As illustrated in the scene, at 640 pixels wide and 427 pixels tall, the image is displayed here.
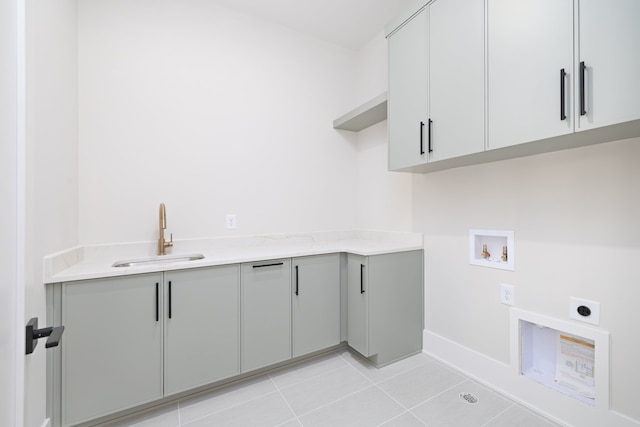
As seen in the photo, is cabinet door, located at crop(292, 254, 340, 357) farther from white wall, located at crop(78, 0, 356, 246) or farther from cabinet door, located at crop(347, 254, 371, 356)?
white wall, located at crop(78, 0, 356, 246)

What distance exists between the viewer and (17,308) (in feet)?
2.15

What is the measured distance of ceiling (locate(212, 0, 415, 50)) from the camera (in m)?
2.33

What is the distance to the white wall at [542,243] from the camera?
1342mm

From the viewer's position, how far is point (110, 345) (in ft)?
4.93

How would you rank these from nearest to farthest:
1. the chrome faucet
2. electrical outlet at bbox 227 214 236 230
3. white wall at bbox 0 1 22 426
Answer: white wall at bbox 0 1 22 426 < the chrome faucet < electrical outlet at bbox 227 214 236 230

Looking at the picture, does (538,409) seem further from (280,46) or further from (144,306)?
(280,46)

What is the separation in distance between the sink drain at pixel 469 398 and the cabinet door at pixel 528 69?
155 cm

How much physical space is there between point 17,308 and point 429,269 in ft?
7.68

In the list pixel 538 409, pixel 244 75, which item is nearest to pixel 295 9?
pixel 244 75

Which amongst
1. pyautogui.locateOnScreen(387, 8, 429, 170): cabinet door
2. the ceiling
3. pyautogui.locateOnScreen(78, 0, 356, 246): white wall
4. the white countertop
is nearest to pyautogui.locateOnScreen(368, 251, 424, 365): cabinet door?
the white countertop

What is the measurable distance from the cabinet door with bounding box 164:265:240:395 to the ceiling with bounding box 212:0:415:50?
2.18m

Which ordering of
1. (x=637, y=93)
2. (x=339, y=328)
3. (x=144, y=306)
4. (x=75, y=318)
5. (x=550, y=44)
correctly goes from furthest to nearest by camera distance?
(x=339, y=328), (x=144, y=306), (x=75, y=318), (x=550, y=44), (x=637, y=93)

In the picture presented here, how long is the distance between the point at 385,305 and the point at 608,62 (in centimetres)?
178

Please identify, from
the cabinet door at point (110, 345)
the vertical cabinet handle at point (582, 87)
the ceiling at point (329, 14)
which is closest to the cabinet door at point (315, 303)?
the cabinet door at point (110, 345)
